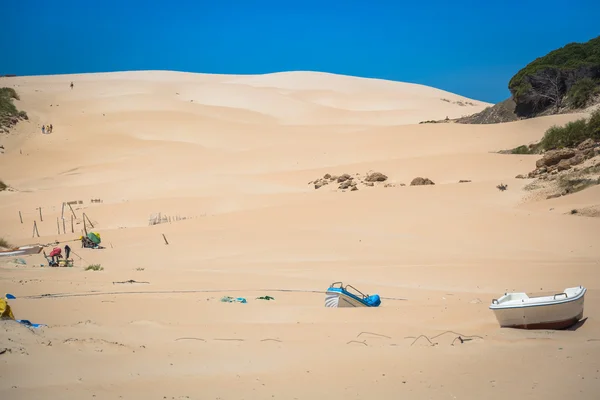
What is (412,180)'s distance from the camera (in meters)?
22.7

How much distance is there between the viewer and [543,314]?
7.12 metres

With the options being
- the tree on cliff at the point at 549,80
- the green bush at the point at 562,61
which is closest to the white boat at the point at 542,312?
the tree on cliff at the point at 549,80

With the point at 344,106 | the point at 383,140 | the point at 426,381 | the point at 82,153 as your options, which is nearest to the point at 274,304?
the point at 426,381

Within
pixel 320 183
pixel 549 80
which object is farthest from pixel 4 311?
pixel 549 80

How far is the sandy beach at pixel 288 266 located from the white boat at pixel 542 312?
0.15 m

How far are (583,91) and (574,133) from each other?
9170 millimetres

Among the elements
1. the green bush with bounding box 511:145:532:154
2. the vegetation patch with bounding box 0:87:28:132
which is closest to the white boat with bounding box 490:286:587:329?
the green bush with bounding box 511:145:532:154

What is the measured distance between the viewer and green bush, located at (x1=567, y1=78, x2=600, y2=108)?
1171 inches

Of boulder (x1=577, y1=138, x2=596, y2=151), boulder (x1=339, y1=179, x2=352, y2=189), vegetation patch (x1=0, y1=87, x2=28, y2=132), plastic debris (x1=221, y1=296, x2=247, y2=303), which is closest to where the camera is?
plastic debris (x1=221, y1=296, x2=247, y2=303)

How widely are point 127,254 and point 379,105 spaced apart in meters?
46.0

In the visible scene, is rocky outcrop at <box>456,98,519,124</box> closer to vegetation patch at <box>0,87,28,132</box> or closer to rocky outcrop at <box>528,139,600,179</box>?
rocky outcrop at <box>528,139,600,179</box>

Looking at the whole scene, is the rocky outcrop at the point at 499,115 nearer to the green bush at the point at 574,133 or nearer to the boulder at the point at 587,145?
the green bush at the point at 574,133

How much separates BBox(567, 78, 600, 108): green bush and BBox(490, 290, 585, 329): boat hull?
84.4 ft

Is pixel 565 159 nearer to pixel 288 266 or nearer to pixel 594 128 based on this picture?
pixel 594 128
